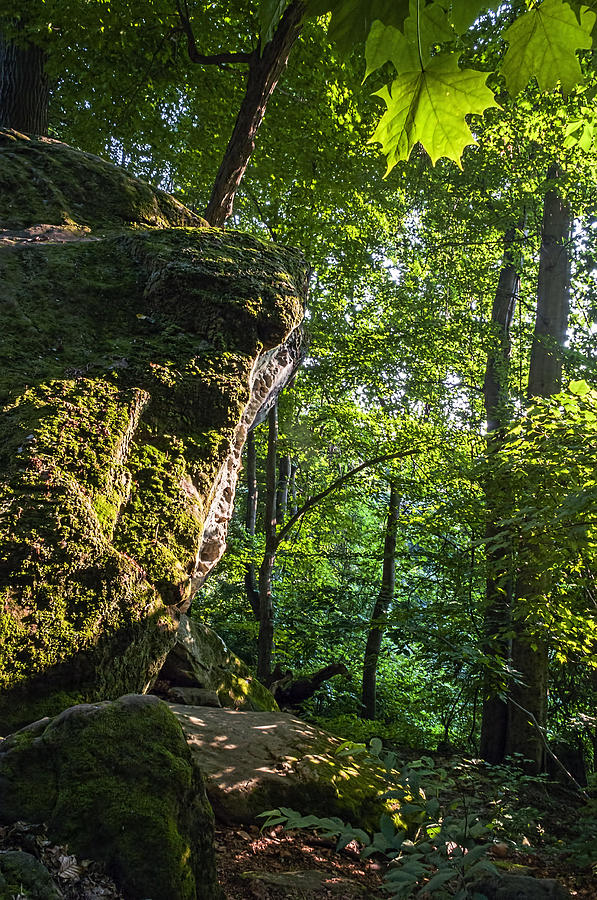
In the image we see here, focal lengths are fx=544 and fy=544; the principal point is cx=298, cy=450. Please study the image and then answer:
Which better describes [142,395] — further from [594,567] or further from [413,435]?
[413,435]

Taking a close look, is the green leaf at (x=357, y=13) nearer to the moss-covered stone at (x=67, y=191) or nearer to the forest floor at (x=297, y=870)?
the forest floor at (x=297, y=870)

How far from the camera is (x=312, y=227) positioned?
304 inches

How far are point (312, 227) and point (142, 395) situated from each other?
561cm

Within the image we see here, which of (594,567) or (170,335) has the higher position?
(170,335)

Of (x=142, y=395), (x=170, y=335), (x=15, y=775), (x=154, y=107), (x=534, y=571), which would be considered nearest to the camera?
(x=15, y=775)

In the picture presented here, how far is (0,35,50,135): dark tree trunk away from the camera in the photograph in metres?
5.60

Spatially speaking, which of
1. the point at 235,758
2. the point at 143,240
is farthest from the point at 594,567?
the point at 143,240

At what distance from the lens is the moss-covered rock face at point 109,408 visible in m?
2.20

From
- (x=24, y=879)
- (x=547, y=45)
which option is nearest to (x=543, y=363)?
(x=547, y=45)

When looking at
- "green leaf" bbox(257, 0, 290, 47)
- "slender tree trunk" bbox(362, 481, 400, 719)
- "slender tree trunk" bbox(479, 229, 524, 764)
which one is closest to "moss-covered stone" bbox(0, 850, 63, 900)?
"green leaf" bbox(257, 0, 290, 47)

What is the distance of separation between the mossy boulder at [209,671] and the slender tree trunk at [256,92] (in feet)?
13.1

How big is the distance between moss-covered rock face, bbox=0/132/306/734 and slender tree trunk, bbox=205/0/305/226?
937mm

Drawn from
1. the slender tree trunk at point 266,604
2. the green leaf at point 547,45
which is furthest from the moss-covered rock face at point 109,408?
the slender tree trunk at point 266,604

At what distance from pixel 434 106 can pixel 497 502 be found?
394 centimetres
